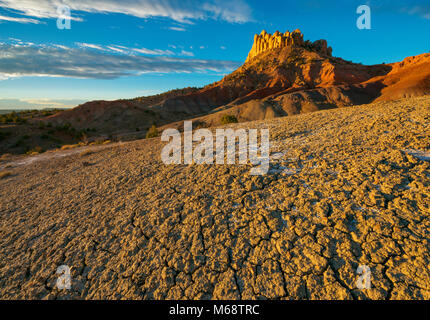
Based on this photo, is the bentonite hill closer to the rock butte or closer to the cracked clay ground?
the cracked clay ground

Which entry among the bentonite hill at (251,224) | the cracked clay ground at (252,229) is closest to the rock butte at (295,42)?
the bentonite hill at (251,224)

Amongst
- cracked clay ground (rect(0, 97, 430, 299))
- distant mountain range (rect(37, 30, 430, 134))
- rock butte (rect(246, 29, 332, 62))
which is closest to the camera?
cracked clay ground (rect(0, 97, 430, 299))

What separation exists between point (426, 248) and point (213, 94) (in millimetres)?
56790

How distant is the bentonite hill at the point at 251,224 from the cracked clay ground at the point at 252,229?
0.05 ft

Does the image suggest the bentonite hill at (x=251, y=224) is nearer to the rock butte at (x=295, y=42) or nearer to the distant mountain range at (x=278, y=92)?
the distant mountain range at (x=278, y=92)

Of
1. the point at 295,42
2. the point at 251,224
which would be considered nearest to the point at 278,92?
the point at 295,42

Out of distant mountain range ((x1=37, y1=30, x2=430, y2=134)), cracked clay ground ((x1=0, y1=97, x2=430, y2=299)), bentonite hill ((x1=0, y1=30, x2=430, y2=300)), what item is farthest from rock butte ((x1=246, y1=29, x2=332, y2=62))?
cracked clay ground ((x1=0, y1=97, x2=430, y2=299))

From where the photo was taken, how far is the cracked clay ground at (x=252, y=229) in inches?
86.0

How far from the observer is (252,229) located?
2.84 meters

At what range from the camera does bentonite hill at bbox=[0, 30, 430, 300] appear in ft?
7.20

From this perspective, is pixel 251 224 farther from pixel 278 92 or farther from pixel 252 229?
pixel 278 92

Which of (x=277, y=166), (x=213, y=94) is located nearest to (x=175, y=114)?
(x=213, y=94)

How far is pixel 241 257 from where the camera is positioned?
8.22 feet

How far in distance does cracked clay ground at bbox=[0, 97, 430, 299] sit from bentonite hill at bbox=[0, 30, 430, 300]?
0.6 inches
